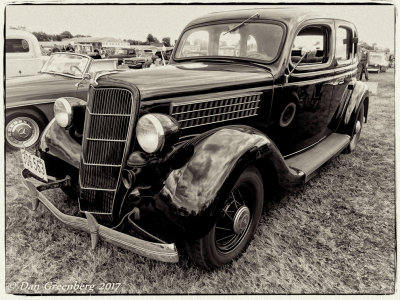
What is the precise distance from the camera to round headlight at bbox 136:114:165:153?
1.80 meters

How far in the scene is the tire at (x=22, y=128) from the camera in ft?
12.1

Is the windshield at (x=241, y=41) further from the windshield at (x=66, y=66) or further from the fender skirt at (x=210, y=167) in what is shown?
the windshield at (x=66, y=66)

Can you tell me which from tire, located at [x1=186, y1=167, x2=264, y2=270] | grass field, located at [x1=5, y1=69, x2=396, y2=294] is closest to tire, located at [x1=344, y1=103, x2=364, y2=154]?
grass field, located at [x1=5, y1=69, x2=396, y2=294]

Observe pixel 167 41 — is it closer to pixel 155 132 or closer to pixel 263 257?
pixel 155 132

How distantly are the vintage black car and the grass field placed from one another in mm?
203

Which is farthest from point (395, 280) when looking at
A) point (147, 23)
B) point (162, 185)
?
point (147, 23)

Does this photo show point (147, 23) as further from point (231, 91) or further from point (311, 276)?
point (311, 276)

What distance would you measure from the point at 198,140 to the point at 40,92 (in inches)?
127

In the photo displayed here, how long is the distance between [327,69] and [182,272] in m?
2.65

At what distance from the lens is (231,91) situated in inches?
96.5

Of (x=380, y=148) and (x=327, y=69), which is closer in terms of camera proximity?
(x=327, y=69)

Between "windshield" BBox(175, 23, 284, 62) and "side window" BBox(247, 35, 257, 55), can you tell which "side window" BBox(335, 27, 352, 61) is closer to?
"windshield" BBox(175, 23, 284, 62)

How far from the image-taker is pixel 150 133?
1812mm

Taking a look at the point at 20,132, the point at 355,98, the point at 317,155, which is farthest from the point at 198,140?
the point at 355,98
